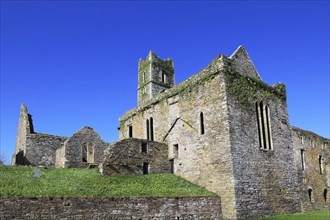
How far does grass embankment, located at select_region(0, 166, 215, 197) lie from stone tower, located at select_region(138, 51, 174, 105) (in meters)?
21.1

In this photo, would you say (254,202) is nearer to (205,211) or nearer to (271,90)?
(205,211)

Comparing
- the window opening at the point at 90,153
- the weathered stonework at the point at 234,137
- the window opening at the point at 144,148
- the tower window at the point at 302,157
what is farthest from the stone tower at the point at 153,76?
the tower window at the point at 302,157

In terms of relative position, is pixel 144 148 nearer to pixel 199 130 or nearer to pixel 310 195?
pixel 199 130

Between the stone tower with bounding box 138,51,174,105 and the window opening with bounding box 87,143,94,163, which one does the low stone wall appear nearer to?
the window opening with bounding box 87,143,94,163

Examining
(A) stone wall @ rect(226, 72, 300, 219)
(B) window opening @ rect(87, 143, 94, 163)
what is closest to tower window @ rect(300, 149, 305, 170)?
(A) stone wall @ rect(226, 72, 300, 219)

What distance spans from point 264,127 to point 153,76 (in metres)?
21.6

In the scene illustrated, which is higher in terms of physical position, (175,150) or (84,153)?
(84,153)

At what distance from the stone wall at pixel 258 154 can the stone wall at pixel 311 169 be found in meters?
5.95

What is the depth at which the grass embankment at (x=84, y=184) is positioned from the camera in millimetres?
14438

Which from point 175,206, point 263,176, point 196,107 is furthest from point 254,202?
point 196,107

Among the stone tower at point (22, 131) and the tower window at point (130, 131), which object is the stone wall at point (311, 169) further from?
the stone tower at point (22, 131)

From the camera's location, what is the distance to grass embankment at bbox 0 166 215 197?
47.4 feet

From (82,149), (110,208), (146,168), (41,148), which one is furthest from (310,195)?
(41,148)

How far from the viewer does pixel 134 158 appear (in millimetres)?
21562
